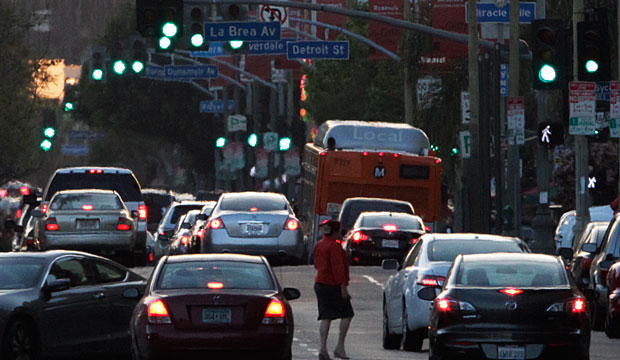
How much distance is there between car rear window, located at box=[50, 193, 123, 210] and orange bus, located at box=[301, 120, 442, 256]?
684cm

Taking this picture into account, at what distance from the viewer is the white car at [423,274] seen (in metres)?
19.8

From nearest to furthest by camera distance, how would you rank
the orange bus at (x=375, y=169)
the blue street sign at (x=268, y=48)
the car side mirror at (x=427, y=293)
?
the car side mirror at (x=427, y=293)
the orange bus at (x=375, y=169)
the blue street sign at (x=268, y=48)

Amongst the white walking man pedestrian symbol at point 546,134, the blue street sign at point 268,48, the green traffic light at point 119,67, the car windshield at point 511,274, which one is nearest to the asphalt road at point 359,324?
the car windshield at point 511,274

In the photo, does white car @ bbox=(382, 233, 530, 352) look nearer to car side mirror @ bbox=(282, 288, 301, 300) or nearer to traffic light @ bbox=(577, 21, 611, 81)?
car side mirror @ bbox=(282, 288, 301, 300)

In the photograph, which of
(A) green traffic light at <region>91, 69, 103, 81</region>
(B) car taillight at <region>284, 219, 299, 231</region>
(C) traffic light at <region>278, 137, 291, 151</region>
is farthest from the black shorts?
(C) traffic light at <region>278, 137, 291, 151</region>

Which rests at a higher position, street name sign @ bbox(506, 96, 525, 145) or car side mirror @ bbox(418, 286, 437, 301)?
street name sign @ bbox(506, 96, 525, 145)

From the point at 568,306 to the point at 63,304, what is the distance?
522 cm

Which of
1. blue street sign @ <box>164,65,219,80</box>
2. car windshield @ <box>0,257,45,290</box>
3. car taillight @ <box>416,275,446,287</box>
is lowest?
car taillight @ <box>416,275,446,287</box>

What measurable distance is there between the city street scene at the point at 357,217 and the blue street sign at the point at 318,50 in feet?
0.20

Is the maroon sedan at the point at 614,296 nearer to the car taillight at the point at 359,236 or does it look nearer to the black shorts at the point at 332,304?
the black shorts at the point at 332,304

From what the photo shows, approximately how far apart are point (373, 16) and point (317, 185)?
811 centimetres

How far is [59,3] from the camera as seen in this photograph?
148000mm

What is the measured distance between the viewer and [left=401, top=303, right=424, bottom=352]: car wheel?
20219mm

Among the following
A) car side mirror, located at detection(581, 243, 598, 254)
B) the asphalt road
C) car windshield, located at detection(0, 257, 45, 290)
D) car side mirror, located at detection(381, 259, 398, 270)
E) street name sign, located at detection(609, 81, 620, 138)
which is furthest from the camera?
street name sign, located at detection(609, 81, 620, 138)
